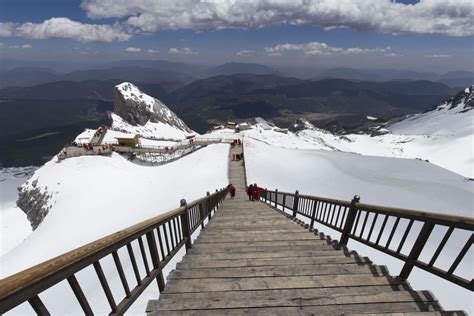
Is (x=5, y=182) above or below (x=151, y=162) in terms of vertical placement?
below

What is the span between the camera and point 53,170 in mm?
38312

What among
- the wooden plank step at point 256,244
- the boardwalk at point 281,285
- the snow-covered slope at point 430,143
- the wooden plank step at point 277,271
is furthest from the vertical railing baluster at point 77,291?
the snow-covered slope at point 430,143

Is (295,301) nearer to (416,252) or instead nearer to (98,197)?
(416,252)

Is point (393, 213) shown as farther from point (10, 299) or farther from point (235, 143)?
point (235, 143)

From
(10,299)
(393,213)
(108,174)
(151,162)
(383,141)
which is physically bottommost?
(383,141)

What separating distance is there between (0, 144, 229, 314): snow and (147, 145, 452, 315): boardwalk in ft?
27.3

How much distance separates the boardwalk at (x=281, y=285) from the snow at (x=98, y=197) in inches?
328

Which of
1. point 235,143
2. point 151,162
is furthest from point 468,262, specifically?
point 151,162

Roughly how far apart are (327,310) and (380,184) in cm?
2292

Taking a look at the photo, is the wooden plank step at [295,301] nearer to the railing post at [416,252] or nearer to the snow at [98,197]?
the railing post at [416,252]

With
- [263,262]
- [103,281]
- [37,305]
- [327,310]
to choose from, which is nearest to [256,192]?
[263,262]

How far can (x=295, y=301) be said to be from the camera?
371cm

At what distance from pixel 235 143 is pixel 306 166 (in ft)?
47.4

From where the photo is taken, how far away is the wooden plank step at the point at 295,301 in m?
3.59
